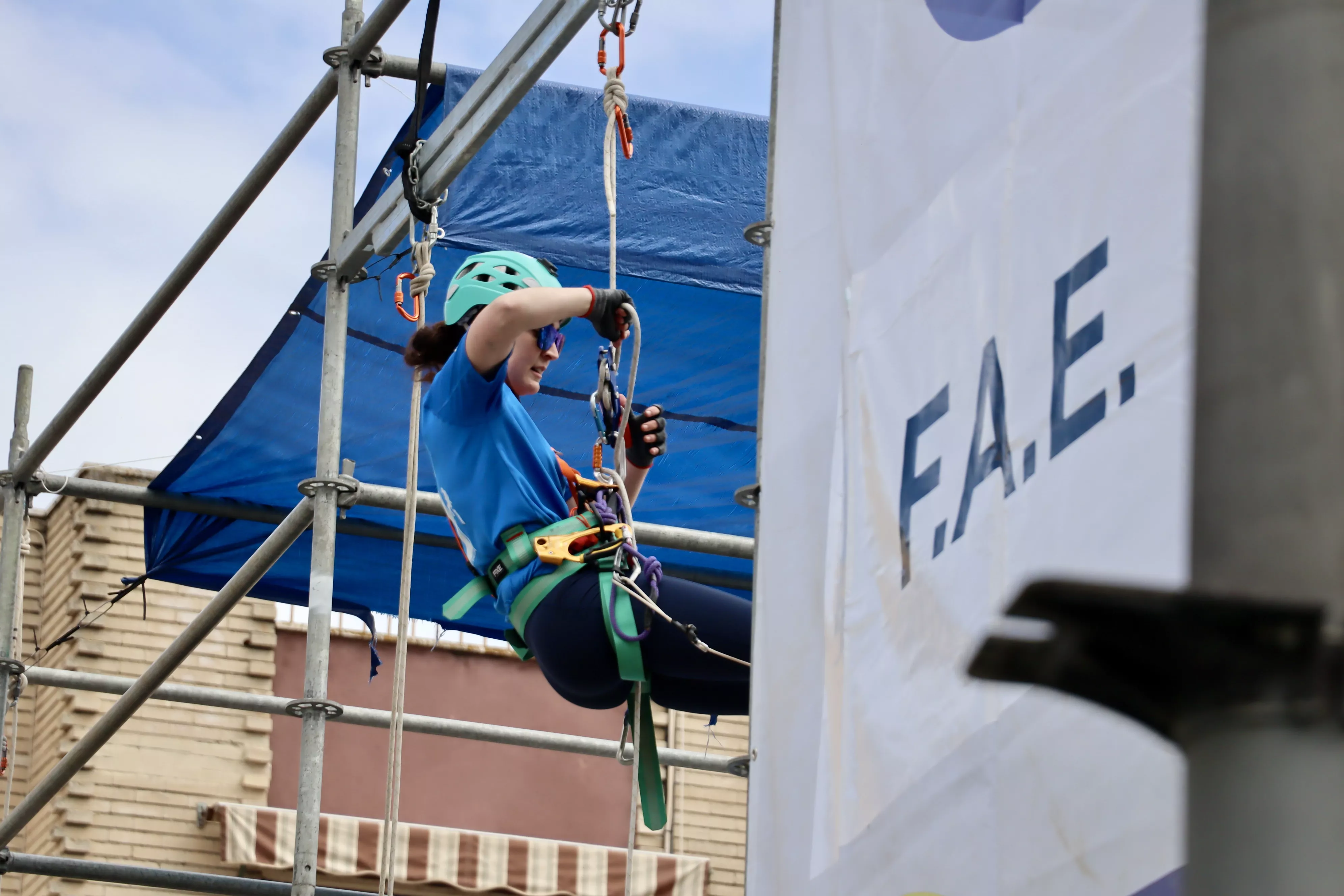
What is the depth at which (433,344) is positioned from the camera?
445 centimetres

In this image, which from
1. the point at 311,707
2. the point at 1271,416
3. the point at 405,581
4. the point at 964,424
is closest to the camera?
the point at 1271,416

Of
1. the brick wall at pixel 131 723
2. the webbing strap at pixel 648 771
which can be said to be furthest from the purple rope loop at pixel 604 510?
the brick wall at pixel 131 723

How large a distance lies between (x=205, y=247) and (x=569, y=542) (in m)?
2.43

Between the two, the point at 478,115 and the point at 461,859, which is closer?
the point at 478,115

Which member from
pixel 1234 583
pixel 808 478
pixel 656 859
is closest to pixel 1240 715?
pixel 1234 583

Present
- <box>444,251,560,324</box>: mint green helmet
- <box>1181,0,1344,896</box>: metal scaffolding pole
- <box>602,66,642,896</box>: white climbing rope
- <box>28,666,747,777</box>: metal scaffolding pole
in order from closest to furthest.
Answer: <box>1181,0,1344,896</box>: metal scaffolding pole → <box>602,66,642,896</box>: white climbing rope → <box>444,251,560,324</box>: mint green helmet → <box>28,666,747,777</box>: metal scaffolding pole

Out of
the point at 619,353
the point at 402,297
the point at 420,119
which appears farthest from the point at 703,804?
the point at 619,353

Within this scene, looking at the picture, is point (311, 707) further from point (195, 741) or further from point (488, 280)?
point (195, 741)

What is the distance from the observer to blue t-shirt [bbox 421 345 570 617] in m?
4.22

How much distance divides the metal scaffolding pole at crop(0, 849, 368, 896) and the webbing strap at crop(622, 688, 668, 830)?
77.2 inches

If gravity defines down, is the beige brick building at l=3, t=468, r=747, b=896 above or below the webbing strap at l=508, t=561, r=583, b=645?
below

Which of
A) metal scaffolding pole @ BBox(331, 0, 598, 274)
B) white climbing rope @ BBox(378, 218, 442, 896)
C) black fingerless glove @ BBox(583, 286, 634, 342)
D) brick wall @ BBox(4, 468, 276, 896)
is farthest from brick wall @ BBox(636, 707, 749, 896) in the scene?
black fingerless glove @ BBox(583, 286, 634, 342)

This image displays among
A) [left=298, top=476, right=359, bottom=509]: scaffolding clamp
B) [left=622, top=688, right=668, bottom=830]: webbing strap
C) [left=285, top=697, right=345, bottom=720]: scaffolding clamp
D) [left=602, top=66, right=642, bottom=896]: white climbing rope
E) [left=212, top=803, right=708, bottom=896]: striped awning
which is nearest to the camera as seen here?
[left=602, top=66, right=642, bottom=896]: white climbing rope

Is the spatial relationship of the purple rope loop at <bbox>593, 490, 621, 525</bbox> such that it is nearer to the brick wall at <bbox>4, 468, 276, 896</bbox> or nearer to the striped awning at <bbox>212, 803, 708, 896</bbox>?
the brick wall at <bbox>4, 468, 276, 896</bbox>
